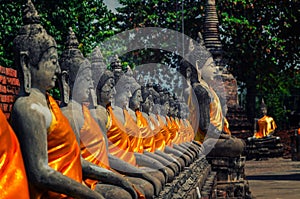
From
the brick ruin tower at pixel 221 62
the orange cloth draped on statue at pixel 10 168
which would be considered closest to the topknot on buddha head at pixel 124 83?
the orange cloth draped on statue at pixel 10 168

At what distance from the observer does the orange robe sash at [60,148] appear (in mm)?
4199

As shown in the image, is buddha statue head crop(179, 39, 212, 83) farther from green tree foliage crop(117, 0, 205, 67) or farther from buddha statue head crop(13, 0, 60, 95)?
green tree foliage crop(117, 0, 205, 67)

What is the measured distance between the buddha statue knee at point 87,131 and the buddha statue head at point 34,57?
0.64 m

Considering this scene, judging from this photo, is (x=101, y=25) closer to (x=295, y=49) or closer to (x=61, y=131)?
(x=295, y=49)

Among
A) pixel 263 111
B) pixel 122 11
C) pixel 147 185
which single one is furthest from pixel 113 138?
pixel 263 111

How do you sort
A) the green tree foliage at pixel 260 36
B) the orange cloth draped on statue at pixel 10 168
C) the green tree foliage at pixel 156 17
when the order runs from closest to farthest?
the orange cloth draped on statue at pixel 10 168, the green tree foliage at pixel 156 17, the green tree foliage at pixel 260 36

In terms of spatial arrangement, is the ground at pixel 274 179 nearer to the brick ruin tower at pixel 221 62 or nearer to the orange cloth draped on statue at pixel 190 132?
the brick ruin tower at pixel 221 62

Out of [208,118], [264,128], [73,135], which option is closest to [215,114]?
[208,118]

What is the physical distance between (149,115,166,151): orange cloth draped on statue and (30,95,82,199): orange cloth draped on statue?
15.2 ft

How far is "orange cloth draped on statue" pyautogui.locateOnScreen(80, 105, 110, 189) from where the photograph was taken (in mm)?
5363

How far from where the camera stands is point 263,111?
34531 millimetres

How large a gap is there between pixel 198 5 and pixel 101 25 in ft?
37.3

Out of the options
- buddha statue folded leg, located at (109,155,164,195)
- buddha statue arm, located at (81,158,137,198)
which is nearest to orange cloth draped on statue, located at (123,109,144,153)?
buddha statue folded leg, located at (109,155,164,195)

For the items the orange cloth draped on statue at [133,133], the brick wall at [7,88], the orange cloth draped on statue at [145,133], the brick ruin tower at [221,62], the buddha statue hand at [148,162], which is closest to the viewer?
the brick wall at [7,88]
